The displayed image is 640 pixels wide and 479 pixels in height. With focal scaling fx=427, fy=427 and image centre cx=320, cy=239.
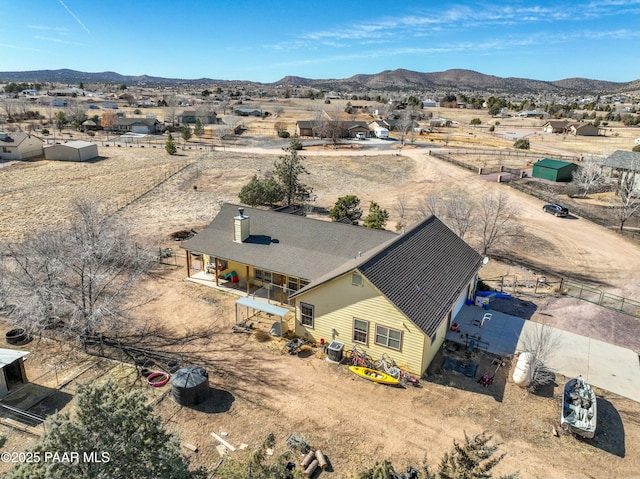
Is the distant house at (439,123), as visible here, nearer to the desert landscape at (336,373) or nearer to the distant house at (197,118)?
the distant house at (197,118)

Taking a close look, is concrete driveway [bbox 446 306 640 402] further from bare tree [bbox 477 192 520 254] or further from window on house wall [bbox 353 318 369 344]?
bare tree [bbox 477 192 520 254]

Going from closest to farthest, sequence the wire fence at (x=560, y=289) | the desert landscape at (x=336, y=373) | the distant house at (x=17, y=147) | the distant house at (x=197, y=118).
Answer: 1. the desert landscape at (x=336, y=373)
2. the wire fence at (x=560, y=289)
3. the distant house at (x=17, y=147)
4. the distant house at (x=197, y=118)

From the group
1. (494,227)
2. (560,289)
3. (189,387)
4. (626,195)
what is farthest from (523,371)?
(626,195)

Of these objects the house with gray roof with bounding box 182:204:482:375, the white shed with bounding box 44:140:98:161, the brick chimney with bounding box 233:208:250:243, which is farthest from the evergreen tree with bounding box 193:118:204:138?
the brick chimney with bounding box 233:208:250:243

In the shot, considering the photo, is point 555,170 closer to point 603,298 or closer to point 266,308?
point 603,298

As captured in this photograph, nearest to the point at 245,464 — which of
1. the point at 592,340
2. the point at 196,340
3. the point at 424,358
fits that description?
the point at 424,358

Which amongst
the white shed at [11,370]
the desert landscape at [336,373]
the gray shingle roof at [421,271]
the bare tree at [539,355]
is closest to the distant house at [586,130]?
the desert landscape at [336,373]

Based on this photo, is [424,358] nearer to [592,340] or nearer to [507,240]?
[592,340]
